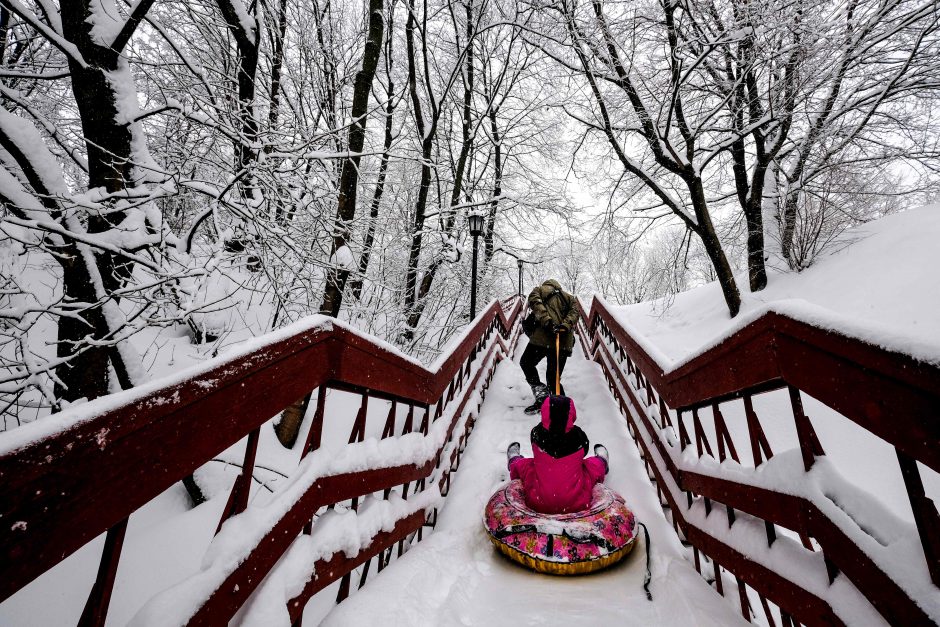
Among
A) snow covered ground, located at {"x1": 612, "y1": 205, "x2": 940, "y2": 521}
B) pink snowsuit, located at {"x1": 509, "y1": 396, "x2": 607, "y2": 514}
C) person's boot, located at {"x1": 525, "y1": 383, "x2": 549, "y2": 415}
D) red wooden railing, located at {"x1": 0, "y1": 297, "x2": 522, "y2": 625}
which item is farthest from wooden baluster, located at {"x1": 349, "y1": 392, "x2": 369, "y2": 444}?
person's boot, located at {"x1": 525, "y1": 383, "x2": 549, "y2": 415}

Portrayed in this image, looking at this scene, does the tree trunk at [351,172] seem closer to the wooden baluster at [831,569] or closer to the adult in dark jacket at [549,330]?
the adult in dark jacket at [549,330]

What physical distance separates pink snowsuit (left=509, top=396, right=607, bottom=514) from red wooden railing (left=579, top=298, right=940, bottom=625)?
60 cm

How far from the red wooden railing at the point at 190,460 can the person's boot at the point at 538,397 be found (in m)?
3.32

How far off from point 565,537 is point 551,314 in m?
3.79

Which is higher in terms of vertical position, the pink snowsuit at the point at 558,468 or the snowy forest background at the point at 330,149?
the snowy forest background at the point at 330,149

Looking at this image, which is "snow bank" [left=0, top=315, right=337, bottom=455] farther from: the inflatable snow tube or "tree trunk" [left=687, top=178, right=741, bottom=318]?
"tree trunk" [left=687, top=178, right=741, bottom=318]

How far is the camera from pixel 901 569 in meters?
1.09

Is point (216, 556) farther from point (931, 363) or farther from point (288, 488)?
point (931, 363)

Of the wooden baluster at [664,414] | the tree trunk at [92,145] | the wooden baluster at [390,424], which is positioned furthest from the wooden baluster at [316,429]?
the wooden baluster at [664,414]

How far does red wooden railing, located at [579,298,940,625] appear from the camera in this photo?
3.43 ft

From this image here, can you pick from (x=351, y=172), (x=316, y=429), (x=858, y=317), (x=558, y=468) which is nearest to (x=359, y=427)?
(x=316, y=429)

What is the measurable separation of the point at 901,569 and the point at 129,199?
4129mm

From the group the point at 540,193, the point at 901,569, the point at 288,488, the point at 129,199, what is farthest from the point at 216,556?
the point at 540,193

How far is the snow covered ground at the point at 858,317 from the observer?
1.43 meters
